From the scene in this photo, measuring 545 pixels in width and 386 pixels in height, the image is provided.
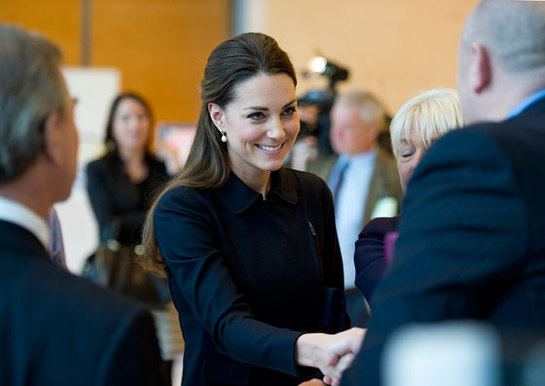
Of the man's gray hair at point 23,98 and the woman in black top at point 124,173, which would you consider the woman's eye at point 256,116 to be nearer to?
the man's gray hair at point 23,98

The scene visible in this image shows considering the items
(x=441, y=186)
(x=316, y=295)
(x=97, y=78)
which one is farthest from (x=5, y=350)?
(x=97, y=78)

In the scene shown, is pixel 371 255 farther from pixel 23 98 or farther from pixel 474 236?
pixel 23 98

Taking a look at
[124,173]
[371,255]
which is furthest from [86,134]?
[371,255]

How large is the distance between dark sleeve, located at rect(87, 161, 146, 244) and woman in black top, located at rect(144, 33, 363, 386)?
3.22m

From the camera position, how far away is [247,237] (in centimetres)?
204

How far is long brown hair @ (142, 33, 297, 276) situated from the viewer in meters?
2.10

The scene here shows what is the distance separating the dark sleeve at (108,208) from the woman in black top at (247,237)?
10.6 ft

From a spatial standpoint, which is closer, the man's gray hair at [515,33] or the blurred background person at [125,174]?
the man's gray hair at [515,33]

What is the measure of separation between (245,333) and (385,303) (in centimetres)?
65

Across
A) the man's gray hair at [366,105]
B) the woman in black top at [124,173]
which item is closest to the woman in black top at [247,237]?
the man's gray hair at [366,105]

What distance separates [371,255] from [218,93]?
2.00 feet

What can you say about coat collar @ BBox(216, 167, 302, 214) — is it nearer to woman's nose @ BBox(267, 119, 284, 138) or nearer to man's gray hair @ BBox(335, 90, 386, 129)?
woman's nose @ BBox(267, 119, 284, 138)

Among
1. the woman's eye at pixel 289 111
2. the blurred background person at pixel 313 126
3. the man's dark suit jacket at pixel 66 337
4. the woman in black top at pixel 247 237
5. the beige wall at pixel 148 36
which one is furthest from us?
the beige wall at pixel 148 36

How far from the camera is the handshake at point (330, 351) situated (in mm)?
1737
